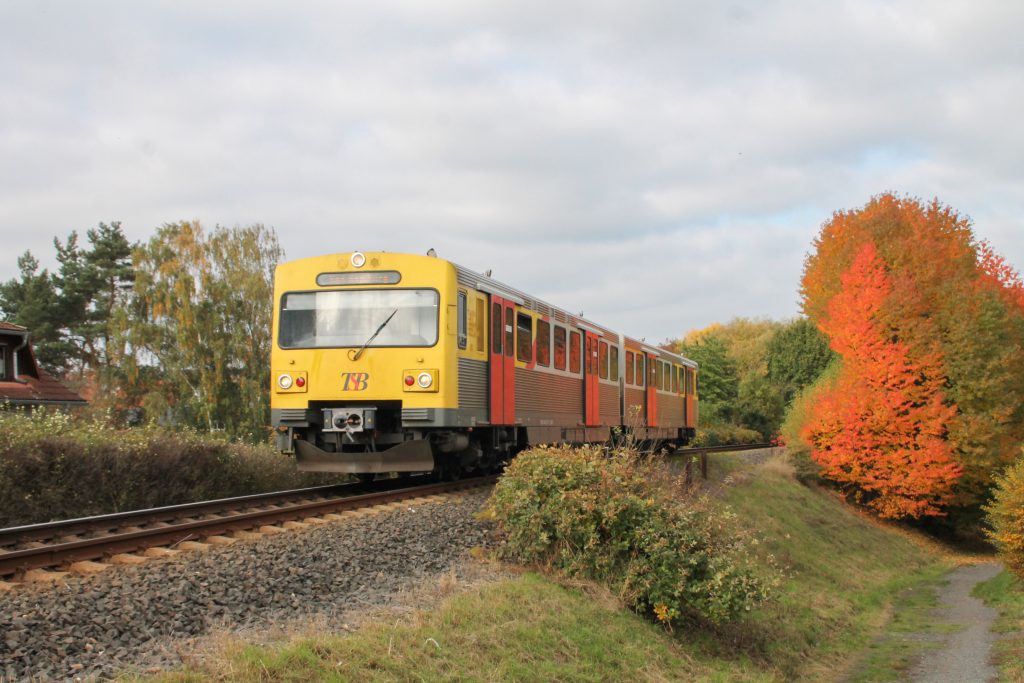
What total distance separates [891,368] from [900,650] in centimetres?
1707

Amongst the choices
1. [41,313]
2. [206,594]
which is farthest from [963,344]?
[41,313]

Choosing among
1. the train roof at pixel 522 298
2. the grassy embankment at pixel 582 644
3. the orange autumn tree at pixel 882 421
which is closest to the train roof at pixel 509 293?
the train roof at pixel 522 298

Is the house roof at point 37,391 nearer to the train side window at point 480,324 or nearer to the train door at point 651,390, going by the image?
the train door at point 651,390

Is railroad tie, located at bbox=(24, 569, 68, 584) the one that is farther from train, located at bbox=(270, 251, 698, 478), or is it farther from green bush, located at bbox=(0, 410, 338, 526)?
train, located at bbox=(270, 251, 698, 478)

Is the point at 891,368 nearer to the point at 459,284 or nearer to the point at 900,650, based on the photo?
the point at 900,650

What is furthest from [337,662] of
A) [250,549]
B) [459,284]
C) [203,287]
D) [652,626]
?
[203,287]

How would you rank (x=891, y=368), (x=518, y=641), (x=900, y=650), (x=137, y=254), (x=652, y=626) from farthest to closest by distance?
1. (x=137, y=254)
2. (x=891, y=368)
3. (x=900, y=650)
4. (x=652, y=626)
5. (x=518, y=641)

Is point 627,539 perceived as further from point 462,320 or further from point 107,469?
point 107,469

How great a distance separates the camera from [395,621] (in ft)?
22.4

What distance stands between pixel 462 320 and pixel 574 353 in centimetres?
517

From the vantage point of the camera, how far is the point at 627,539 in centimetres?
948

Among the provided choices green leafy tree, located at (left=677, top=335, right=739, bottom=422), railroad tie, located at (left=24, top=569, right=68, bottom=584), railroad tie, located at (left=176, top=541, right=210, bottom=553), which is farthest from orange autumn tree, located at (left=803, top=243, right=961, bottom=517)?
railroad tie, located at (left=24, top=569, right=68, bottom=584)

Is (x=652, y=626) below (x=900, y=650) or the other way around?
the other way around

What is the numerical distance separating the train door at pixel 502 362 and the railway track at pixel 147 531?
2.29 metres
